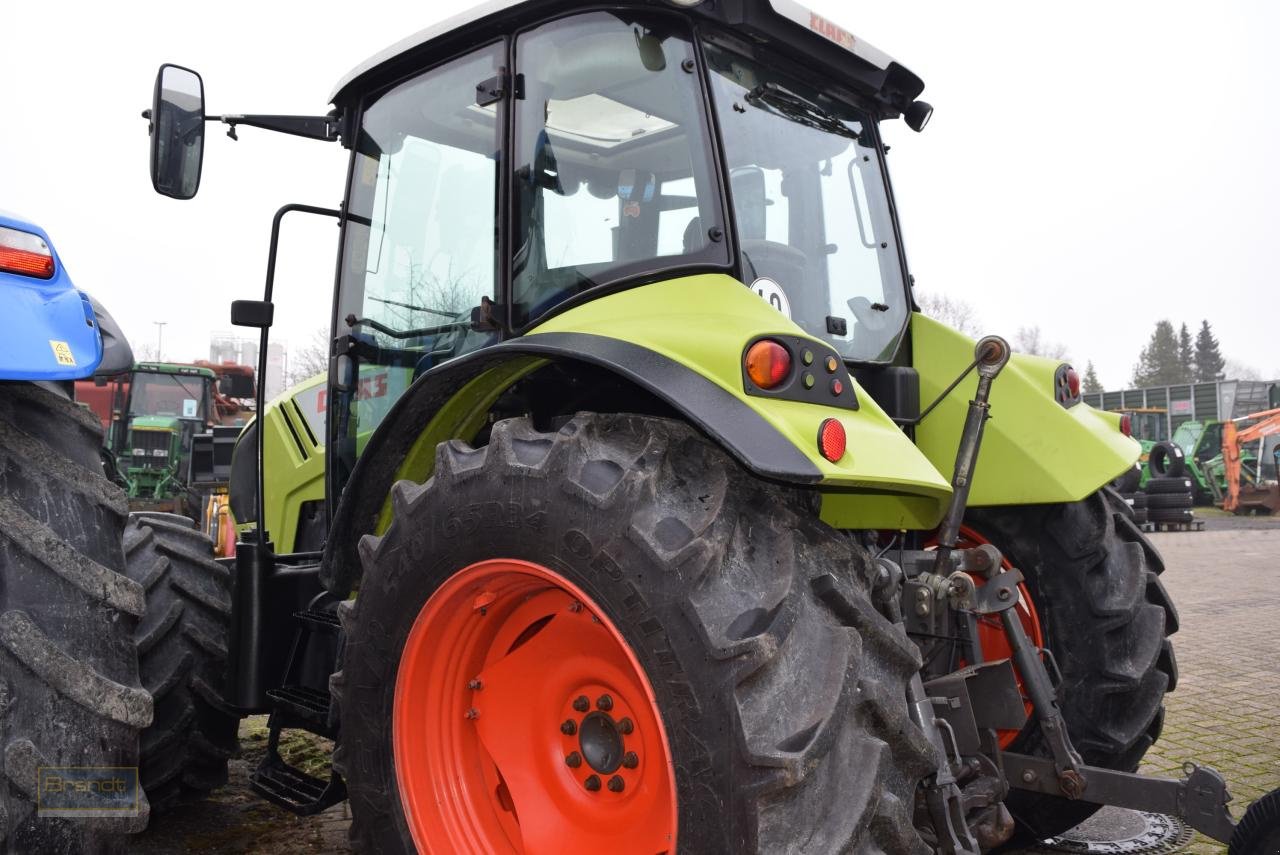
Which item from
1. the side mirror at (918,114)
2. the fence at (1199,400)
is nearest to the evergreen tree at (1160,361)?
the fence at (1199,400)

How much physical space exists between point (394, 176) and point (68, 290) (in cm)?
139

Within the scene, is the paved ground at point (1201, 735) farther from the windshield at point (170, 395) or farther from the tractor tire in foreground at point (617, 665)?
the windshield at point (170, 395)

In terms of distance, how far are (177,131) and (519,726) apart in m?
2.12

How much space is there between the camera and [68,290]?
2244 millimetres

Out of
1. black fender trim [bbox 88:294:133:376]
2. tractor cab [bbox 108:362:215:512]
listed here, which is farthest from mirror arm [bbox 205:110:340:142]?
tractor cab [bbox 108:362:215:512]

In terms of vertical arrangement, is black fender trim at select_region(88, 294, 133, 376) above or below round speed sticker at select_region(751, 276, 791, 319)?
below

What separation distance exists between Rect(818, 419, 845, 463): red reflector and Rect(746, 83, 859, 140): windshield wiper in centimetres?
123

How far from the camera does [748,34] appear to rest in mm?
2799

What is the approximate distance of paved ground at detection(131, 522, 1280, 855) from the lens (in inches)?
137

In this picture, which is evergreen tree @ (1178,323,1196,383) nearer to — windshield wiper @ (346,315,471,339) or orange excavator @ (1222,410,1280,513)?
orange excavator @ (1222,410,1280,513)

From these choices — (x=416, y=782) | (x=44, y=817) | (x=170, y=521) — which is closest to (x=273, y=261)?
(x=170, y=521)

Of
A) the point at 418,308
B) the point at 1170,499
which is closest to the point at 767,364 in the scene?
the point at 418,308

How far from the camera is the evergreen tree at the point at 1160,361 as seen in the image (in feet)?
246

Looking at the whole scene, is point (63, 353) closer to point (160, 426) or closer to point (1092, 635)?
point (1092, 635)
